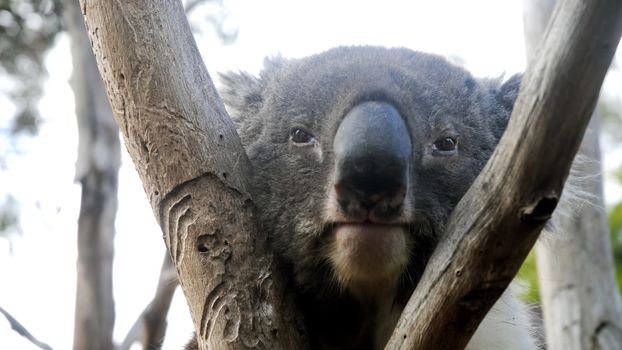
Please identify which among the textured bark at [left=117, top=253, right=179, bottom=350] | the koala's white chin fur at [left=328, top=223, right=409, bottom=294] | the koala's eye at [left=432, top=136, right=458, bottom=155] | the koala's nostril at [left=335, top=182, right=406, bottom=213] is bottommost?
the koala's white chin fur at [left=328, top=223, right=409, bottom=294]

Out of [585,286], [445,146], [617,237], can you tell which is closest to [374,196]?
[445,146]

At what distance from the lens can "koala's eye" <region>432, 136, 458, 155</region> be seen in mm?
2672

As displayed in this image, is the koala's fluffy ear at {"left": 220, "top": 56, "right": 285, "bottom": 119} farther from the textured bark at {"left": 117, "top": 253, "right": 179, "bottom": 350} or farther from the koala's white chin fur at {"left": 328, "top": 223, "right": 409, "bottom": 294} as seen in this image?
the textured bark at {"left": 117, "top": 253, "right": 179, "bottom": 350}

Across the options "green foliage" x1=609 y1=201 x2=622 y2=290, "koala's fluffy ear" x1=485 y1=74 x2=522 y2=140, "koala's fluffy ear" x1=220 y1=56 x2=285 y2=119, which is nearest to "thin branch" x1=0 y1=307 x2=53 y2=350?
"koala's fluffy ear" x1=220 y1=56 x2=285 y2=119

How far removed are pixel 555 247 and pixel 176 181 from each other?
2.52 m

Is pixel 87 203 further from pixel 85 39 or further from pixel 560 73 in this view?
pixel 560 73

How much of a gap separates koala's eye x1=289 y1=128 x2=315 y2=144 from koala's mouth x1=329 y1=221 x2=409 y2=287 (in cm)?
51

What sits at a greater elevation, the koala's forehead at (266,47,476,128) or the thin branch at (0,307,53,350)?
the koala's forehead at (266,47,476,128)

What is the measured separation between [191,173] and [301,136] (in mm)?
565

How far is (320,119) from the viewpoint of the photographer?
2.75 m

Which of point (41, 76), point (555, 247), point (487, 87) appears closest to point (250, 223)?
point (487, 87)

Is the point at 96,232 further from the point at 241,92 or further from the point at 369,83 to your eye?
the point at 369,83

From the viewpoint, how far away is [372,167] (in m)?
2.09

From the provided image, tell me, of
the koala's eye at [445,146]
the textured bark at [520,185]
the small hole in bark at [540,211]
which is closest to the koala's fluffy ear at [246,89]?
the koala's eye at [445,146]
